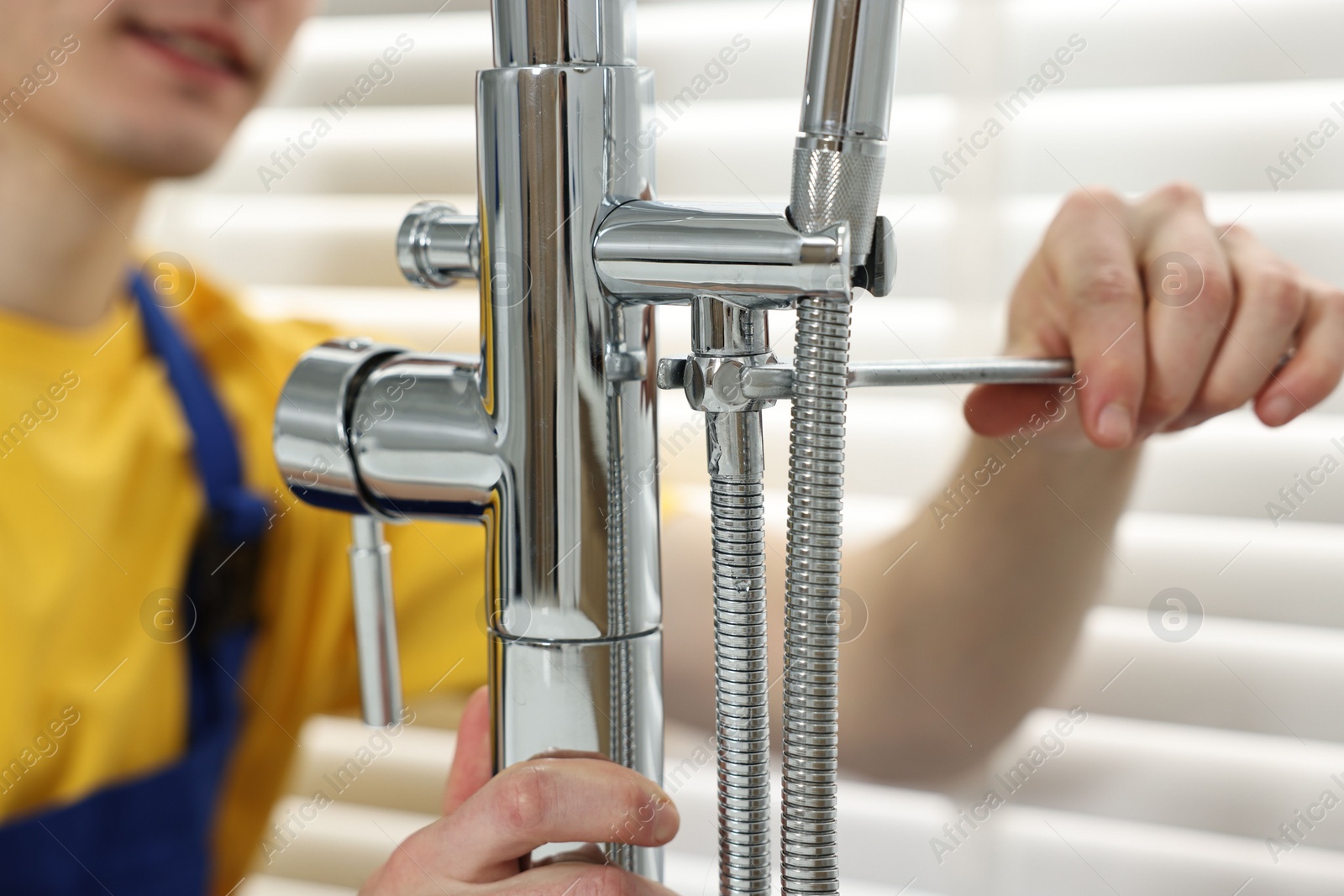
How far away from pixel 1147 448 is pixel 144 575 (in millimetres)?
522

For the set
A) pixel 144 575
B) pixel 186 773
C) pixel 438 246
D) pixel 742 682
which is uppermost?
pixel 438 246

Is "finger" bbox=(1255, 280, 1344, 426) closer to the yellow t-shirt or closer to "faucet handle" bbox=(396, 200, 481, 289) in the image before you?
"faucet handle" bbox=(396, 200, 481, 289)

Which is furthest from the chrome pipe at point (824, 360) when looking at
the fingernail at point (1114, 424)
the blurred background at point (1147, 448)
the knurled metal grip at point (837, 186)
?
the blurred background at point (1147, 448)

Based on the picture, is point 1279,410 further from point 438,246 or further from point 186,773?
point 186,773

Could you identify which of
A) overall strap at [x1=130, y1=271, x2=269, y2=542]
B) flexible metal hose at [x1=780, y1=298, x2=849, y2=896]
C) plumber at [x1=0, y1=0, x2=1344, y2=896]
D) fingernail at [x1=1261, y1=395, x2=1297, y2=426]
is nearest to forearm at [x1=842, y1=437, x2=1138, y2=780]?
plumber at [x1=0, y1=0, x2=1344, y2=896]

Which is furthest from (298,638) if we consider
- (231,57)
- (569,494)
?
(569,494)

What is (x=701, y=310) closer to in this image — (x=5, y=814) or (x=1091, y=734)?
(x=1091, y=734)

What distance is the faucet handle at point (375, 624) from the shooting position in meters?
0.33

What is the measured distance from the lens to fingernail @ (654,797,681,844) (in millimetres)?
269

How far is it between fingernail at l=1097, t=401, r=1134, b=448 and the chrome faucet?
32 millimetres

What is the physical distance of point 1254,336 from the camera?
333 mm

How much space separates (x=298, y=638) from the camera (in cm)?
65

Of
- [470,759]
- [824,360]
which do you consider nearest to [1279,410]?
[824,360]

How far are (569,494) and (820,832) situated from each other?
0.10 meters
